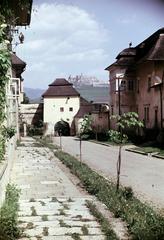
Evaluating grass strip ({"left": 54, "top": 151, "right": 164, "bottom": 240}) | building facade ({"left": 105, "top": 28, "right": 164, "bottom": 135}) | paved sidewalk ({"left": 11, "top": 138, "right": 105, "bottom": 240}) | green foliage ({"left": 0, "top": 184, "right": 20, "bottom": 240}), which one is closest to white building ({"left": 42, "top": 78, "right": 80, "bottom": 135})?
building facade ({"left": 105, "top": 28, "right": 164, "bottom": 135})

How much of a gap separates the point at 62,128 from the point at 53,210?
202ft

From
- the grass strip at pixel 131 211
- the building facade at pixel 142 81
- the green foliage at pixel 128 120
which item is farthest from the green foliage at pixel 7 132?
the building facade at pixel 142 81

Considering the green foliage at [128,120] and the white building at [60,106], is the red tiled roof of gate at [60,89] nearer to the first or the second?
the white building at [60,106]

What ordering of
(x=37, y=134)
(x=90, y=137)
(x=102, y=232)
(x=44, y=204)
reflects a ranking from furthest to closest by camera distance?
1. (x=37, y=134)
2. (x=90, y=137)
3. (x=44, y=204)
4. (x=102, y=232)

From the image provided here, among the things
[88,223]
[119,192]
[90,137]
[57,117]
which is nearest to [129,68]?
[90,137]

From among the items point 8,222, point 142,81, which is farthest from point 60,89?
point 8,222

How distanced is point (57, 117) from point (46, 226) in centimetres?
6348

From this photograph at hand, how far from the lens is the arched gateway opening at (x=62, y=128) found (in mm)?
70250

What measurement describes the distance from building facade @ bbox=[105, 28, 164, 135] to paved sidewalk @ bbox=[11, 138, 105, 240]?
2456 centimetres

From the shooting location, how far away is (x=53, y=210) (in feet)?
30.8

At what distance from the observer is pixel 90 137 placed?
5331cm

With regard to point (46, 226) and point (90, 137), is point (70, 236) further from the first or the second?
Result: point (90, 137)

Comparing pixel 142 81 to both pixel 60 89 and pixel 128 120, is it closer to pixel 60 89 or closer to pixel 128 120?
pixel 60 89

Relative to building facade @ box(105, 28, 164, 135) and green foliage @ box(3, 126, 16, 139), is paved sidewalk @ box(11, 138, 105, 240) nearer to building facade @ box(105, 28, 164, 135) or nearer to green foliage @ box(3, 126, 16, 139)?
green foliage @ box(3, 126, 16, 139)
